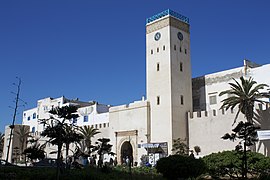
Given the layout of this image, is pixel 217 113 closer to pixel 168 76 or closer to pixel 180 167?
pixel 168 76

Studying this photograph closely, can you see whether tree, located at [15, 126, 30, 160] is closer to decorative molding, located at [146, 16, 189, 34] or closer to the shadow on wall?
decorative molding, located at [146, 16, 189, 34]

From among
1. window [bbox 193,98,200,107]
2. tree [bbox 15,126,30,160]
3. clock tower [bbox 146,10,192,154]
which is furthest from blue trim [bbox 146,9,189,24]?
tree [bbox 15,126,30,160]

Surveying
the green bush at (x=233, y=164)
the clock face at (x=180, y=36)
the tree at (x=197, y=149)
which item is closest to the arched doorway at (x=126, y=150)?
the tree at (x=197, y=149)

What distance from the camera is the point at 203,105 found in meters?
36.8

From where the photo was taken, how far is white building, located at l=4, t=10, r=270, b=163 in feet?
106

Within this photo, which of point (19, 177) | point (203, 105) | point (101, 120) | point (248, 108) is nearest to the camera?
point (19, 177)

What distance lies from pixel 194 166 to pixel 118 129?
2224 centimetres

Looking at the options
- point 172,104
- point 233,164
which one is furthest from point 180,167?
point 172,104

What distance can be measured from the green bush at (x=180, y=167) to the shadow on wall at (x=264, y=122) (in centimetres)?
1246

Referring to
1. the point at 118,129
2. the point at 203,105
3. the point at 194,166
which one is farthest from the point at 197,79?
the point at 194,166

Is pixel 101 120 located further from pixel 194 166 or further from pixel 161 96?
pixel 194 166

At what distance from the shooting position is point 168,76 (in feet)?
113

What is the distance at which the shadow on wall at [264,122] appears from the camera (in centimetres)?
2800

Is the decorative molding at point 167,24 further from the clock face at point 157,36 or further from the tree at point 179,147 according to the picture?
the tree at point 179,147
